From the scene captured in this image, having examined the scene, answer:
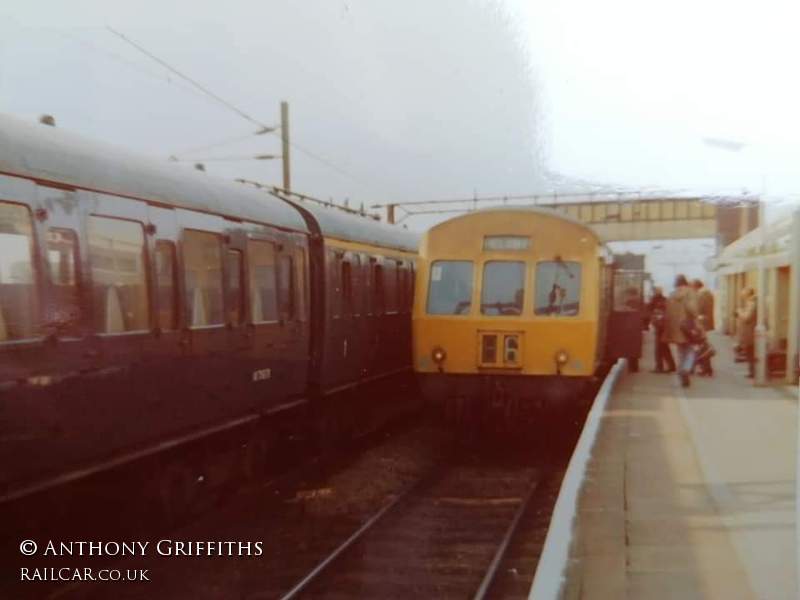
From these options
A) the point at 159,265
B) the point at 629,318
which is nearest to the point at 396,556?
the point at 159,265

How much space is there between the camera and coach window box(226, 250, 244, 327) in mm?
8883

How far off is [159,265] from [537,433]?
313 inches

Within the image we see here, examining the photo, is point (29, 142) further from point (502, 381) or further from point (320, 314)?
point (502, 381)

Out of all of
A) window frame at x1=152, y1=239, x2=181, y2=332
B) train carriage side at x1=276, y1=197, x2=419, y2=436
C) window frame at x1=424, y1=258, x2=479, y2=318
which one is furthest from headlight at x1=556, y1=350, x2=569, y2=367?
window frame at x1=152, y1=239, x2=181, y2=332

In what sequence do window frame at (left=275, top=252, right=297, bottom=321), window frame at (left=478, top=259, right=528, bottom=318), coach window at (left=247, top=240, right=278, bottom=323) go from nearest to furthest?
coach window at (left=247, top=240, right=278, bottom=323)
window frame at (left=275, top=252, right=297, bottom=321)
window frame at (left=478, top=259, right=528, bottom=318)

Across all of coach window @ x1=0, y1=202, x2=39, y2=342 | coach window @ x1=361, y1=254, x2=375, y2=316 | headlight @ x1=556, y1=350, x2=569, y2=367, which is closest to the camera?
coach window @ x1=0, y1=202, x2=39, y2=342

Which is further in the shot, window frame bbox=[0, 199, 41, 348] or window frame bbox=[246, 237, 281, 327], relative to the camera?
window frame bbox=[246, 237, 281, 327]

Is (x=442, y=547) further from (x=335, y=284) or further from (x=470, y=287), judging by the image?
(x=470, y=287)

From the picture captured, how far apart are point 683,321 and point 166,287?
34.0 ft

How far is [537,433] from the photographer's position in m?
14.1

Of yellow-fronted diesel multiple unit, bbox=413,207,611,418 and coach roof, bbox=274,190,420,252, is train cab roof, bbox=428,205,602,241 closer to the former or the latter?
yellow-fronted diesel multiple unit, bbox=413,207,611,418

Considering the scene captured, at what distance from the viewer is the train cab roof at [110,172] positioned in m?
5.83

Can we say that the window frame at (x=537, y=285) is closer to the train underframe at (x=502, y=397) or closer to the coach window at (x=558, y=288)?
the coach window at (x=558, y=288)

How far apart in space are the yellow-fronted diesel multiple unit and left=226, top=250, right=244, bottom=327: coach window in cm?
376
